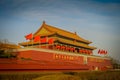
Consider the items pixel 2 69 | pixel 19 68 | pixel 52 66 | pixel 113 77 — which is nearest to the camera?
pixel 2 69

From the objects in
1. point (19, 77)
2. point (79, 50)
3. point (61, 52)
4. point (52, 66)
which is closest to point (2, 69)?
point (19, 77)

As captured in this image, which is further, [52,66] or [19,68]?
[52,66]

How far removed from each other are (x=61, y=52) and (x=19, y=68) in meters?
7.88

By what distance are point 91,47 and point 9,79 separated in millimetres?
19108

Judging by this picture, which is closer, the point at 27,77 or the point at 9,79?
the point at 9,79

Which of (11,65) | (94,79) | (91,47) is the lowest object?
(94,79)

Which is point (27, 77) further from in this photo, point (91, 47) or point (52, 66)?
point (91, 47)

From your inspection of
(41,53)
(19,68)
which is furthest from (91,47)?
(19,68)

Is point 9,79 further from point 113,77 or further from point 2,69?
point 113,77

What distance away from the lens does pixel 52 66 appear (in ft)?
47.9

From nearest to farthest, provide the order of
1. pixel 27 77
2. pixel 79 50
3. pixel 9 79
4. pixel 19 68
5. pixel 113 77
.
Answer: pixel 9 79
pixel 27 77
pixel 19 68
pixel 113 77
pixel 79 50

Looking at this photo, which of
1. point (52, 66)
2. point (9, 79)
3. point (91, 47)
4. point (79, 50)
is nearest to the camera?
point (9, 79)

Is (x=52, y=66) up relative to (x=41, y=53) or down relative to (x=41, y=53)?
down

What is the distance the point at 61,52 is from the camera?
1912cm
